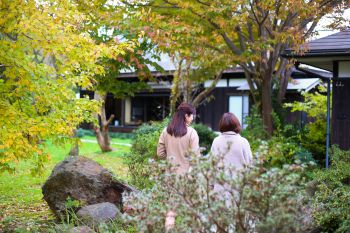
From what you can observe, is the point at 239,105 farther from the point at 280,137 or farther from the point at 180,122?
the point at 180,122

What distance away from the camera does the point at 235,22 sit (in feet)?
33.8

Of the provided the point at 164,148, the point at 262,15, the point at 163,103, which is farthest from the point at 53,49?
the point at 163,103

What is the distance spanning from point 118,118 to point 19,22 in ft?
77.8

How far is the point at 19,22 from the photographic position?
548 centimetres

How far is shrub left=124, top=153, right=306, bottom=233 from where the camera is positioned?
328 centimetres

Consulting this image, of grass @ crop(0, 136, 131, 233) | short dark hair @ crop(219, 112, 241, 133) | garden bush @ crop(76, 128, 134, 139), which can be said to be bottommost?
grass @ crop(0, 136, 131, 233)

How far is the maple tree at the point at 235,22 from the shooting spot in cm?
984

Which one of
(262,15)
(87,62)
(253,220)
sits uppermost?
(262,15)

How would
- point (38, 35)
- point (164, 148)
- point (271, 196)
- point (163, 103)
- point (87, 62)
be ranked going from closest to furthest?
point (271, 196), point (38, 35), point (164, 148), point (87, 62), point (163, 103)

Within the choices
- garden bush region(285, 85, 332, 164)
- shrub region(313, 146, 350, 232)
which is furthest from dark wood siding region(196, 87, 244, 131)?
shrub region(313, 146, 350, 232)

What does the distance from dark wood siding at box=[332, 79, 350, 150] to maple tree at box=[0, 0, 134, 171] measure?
517cm

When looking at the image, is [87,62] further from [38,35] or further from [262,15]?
[262,15]

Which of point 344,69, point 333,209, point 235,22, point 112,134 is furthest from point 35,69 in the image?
point 112,134

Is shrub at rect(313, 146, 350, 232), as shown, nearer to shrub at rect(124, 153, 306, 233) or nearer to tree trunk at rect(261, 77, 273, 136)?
shrub at rect(124, 153, 306, 233)
